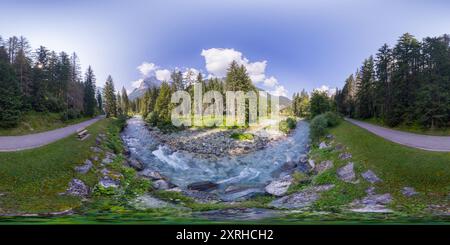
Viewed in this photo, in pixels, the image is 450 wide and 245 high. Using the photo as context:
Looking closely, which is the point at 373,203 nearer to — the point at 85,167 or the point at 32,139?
the point at 85,167

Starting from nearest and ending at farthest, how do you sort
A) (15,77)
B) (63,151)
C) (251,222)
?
(251,222)
(15,77)
(63,151)

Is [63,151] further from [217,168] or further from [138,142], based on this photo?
[217,168]

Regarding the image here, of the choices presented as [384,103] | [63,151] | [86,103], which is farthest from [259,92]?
[63,151]

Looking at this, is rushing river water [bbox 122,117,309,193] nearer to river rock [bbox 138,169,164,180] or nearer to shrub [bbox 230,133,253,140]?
river rock [bbox 138,169,164,180]

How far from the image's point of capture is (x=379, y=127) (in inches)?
265

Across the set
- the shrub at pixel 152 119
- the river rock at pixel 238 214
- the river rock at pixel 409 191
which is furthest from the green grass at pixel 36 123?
the river rock at pixel 409 191

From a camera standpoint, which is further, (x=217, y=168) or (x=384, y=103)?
(x=217, y=168)

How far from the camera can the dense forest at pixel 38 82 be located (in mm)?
6250

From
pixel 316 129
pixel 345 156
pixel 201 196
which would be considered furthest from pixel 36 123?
pixel 316 129

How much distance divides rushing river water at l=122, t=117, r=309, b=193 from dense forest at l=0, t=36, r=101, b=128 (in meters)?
1.91

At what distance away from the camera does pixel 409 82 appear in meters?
5.83

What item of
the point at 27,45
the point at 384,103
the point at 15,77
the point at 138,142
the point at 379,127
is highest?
the point at 27,45

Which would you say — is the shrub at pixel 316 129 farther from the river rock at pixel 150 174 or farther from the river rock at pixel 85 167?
the river rock at pixel 85 167

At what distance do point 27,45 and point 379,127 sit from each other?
9.36m
